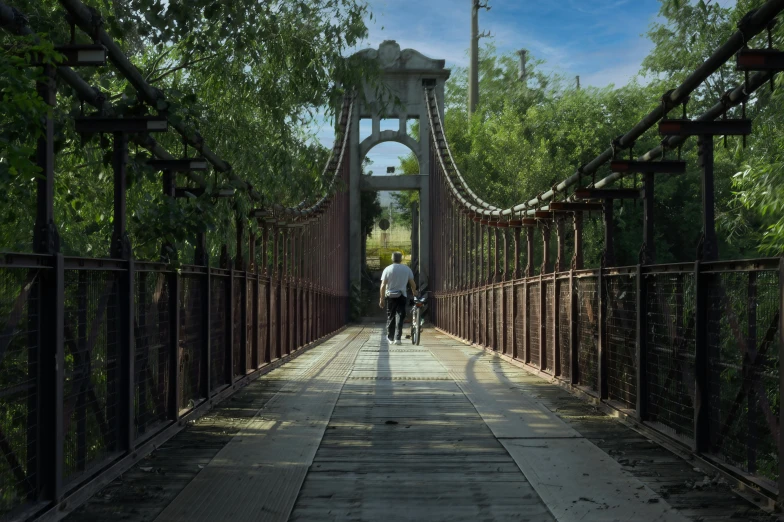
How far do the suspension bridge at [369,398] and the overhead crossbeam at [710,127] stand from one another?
0.01m

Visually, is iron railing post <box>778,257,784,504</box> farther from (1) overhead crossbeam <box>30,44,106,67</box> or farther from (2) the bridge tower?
(2) the bridge tower

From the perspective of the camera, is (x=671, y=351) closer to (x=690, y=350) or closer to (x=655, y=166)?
(x=690, y=350)

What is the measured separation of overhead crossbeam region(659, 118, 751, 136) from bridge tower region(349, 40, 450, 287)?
32586mm

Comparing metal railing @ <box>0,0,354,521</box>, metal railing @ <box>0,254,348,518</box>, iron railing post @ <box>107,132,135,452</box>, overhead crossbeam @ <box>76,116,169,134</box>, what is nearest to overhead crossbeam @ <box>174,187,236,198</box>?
metal railing @ <box>0,0,354,521</box>

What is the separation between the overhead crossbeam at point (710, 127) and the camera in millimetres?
5615

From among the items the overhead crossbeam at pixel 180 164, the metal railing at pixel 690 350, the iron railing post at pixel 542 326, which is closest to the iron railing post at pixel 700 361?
the metal railing at pixel 690 350

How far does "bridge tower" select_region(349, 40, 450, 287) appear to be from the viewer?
130 feet

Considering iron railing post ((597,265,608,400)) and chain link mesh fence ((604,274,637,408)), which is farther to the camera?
iron railing post ((597,265,608,400))

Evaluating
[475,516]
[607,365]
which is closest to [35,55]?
[475,516]

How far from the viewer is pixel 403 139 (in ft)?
136

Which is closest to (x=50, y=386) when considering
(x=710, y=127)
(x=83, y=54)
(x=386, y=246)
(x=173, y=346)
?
(x=83, y=54)

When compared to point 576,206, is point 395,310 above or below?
below

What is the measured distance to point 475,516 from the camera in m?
3.99

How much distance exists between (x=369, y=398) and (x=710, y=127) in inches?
142
